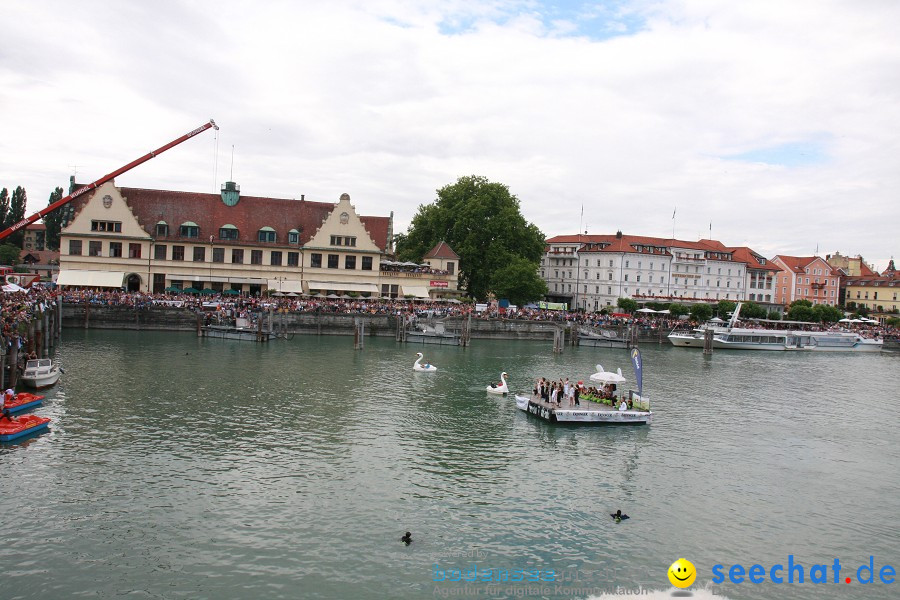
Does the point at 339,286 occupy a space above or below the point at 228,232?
below

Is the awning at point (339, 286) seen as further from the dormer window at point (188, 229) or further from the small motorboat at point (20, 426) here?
the small motorboat at point (20, 426)

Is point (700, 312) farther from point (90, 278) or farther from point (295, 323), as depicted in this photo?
point (90, 278)

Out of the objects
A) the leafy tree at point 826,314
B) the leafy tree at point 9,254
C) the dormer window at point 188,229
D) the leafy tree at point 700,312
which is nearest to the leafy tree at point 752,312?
the leafy tree at point 826,314

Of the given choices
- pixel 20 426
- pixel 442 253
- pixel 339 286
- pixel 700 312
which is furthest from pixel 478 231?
pixel 20 426

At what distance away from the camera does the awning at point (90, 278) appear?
71.7 metres

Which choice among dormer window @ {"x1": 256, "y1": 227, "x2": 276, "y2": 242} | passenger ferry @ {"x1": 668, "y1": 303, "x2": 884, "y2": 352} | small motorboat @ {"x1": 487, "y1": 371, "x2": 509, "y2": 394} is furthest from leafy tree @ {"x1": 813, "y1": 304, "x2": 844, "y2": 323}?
small motorboat @ {"x1": 487, "y1": 371, "x2": 509, "y2": 394}

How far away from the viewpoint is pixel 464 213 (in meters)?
97.3

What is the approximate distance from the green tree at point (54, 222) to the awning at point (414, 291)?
73.7 m

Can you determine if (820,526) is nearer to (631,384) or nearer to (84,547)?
(84,547)

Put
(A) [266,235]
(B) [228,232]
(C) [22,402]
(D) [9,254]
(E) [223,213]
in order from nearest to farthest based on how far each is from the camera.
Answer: (C) [22,402] < (B) [228,232] < (A) [266,235] < (E) [223,213] < (D) [9,254]

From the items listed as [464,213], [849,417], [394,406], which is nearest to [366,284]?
[464,213]

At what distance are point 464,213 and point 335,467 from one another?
74.9 meters

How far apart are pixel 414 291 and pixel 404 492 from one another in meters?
62.1

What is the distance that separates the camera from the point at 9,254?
126000 millimetres
